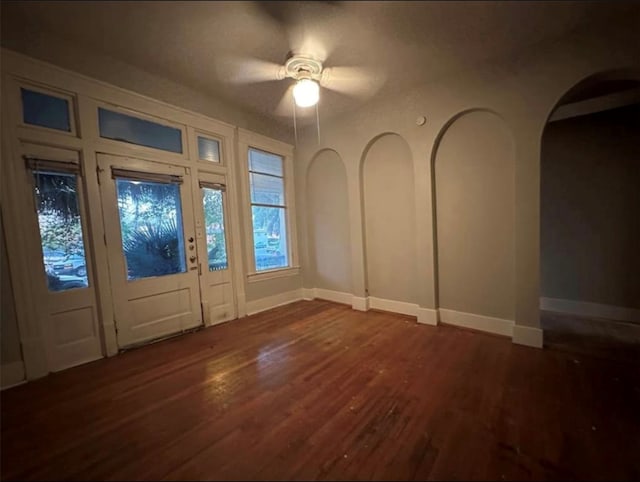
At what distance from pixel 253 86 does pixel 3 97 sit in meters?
2.10

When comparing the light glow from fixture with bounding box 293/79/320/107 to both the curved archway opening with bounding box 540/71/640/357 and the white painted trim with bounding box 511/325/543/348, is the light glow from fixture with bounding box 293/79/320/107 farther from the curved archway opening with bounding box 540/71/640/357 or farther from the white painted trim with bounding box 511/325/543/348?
the white painted trim with bounding box 511/325/543/348

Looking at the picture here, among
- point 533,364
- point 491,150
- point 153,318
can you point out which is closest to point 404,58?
point 491,150

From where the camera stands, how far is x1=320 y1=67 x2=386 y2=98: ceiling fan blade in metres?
2.86

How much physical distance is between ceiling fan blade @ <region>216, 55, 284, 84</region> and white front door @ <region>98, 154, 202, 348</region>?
3.96ft

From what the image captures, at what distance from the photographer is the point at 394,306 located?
3.87 meters

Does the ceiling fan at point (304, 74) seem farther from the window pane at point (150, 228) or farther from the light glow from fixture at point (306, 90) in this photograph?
the window pane at point (150, 228)

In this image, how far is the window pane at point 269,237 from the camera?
423 centimetres

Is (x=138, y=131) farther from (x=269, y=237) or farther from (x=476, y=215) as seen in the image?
(x=476, y=215)

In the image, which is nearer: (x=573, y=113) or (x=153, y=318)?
(x=153, y=318)

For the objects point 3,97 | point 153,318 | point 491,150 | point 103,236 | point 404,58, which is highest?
point 404,58

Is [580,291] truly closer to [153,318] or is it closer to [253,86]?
[253,86]

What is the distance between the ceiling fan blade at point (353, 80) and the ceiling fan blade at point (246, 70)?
0.52m

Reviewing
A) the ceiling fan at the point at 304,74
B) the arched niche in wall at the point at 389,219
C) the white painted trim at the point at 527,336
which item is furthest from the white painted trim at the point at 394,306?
the ceiling fan at the point at 304,74

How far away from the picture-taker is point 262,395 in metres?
2.07
